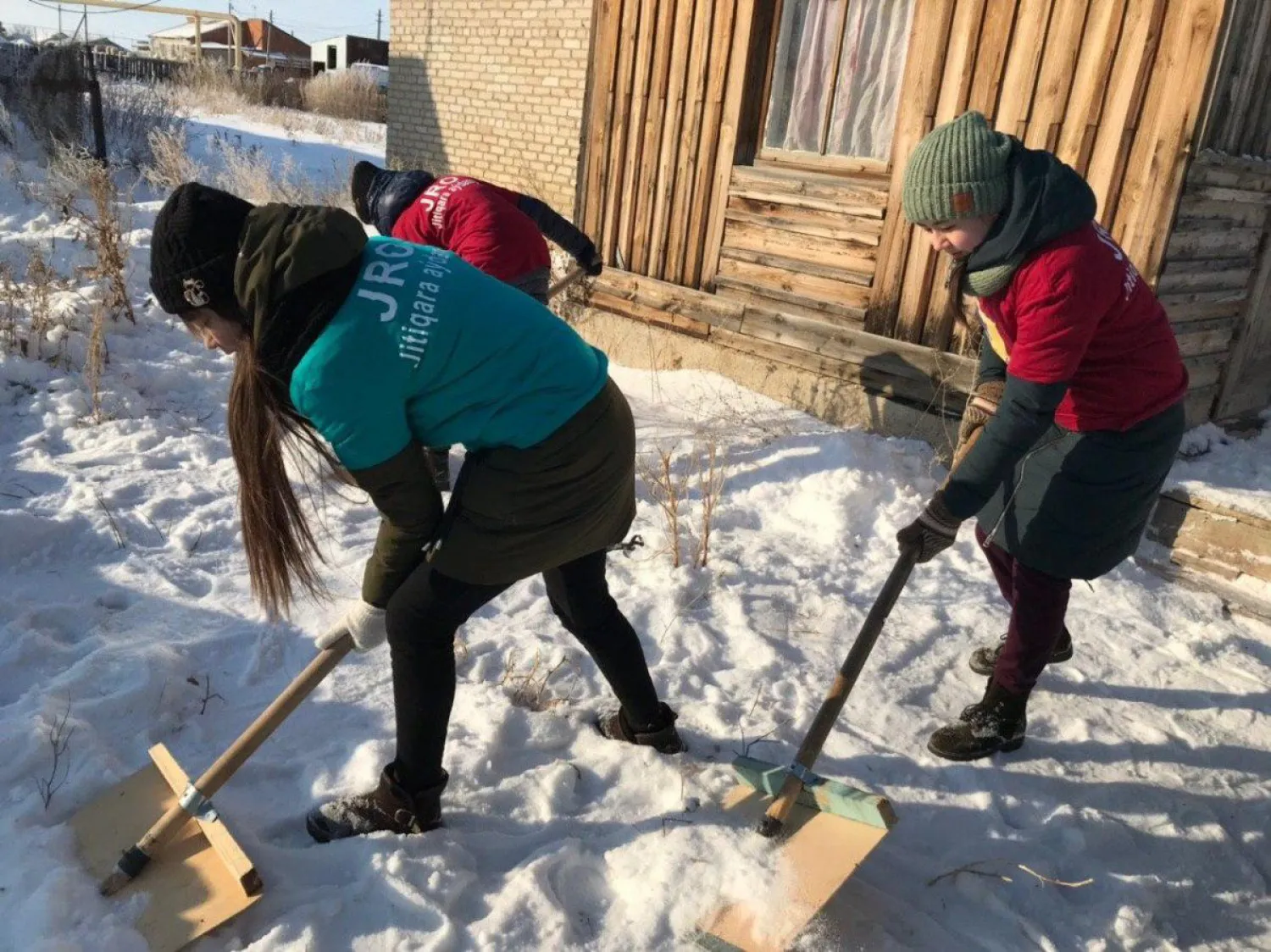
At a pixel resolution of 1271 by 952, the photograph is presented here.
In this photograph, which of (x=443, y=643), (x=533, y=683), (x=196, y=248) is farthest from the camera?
(x=533, y=683)

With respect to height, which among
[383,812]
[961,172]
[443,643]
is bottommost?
[383,812]

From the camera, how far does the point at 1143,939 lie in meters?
2.15

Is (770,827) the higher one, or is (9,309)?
(9,309)

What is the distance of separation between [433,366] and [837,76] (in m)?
4.66

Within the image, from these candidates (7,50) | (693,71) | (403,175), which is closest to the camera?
(403,175)

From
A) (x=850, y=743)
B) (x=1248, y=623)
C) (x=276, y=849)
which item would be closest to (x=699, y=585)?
(x=850, y=743)

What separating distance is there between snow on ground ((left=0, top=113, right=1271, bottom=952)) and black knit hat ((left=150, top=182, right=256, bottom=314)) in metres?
1.33

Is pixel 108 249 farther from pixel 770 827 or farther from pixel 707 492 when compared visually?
pixel 770 827

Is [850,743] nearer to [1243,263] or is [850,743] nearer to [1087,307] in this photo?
[1087,307]

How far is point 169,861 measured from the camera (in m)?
2.16

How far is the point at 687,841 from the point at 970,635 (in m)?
1.67

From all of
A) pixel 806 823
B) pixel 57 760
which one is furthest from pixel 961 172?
pixel 57 760

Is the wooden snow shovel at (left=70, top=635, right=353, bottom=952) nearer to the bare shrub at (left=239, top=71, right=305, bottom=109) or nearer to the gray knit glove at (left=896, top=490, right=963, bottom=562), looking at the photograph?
the gray knit glove at (left=896, top=490, right=963, bottom=562)

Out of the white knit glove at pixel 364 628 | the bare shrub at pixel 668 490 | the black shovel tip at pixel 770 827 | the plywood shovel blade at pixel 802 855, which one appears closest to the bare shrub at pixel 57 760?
the white knit glove at pixel 364 628
